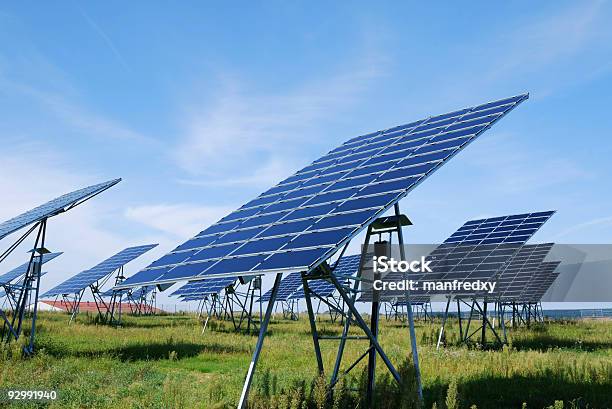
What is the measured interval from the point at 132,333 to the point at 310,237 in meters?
21.6

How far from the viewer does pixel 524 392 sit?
41.8 ft

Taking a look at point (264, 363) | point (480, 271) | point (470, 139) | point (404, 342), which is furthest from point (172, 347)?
point (470, 139)

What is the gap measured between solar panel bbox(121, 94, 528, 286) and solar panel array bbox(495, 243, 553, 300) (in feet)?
66.5

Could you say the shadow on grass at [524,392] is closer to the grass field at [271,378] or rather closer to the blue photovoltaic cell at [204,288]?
the grass field at [271,378]

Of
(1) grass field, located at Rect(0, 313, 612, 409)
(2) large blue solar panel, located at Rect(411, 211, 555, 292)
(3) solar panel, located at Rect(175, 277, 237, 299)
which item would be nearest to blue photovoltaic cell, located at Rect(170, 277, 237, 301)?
(3) solar panel, located at Rect(175, 277, 237, 299)

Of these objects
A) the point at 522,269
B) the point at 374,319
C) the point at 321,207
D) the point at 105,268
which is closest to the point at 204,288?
the point at 105,268

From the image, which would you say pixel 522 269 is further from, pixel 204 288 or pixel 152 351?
pixel 152 351

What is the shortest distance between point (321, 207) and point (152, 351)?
41.4 feet

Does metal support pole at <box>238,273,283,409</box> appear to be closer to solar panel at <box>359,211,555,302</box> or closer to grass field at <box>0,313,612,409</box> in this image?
grass field at <box>0,313,612,409</box>

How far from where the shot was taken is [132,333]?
27.5 metres

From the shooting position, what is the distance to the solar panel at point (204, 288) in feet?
109

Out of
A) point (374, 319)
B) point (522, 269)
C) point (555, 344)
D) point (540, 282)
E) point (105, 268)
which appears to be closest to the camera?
point (374, 319)

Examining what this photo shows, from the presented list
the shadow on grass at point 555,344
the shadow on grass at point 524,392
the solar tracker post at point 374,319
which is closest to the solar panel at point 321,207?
the solar tracker post at point 374,319

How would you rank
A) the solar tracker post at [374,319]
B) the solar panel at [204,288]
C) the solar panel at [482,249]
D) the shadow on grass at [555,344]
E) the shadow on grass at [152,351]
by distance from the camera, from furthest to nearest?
the solar panel at [204,288], the shadow on grass at [555,344], the solar panel at [482,249], the shadow on grass at [152,351], the solar tracker post at [374,319]
